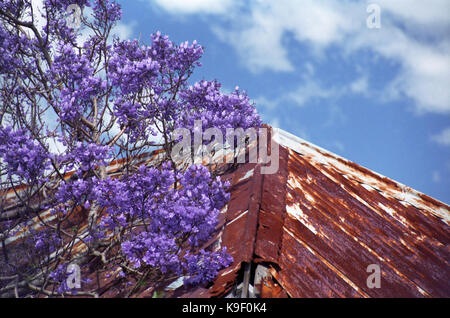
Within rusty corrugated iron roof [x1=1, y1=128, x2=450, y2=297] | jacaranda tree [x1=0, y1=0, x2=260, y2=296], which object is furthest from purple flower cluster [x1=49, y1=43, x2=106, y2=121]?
rusty corrugated iron roof [x1=1, y1=128, x2=450, y2=297]

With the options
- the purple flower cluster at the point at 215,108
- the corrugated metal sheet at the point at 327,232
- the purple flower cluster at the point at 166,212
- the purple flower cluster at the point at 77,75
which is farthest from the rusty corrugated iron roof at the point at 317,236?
the purple flower cluster at the point at 77,75

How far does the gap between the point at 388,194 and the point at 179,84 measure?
13.6 ft

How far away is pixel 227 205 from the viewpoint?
5207mm

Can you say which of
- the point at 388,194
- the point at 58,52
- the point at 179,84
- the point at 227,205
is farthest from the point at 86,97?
the point at 388,194

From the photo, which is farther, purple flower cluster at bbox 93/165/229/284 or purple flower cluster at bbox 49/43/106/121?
purple flower cluster at bbox 49/43/106/121

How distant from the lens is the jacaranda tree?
13.7 feet

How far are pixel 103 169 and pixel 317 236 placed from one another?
11.8 feet

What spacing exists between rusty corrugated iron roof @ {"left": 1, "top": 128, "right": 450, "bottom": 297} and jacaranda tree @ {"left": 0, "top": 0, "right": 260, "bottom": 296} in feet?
0.88

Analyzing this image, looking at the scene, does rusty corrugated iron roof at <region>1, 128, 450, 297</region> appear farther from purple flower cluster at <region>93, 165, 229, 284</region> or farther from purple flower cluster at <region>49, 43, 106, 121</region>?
purple flower cluster at <region>49, 43, 106, 121</region>

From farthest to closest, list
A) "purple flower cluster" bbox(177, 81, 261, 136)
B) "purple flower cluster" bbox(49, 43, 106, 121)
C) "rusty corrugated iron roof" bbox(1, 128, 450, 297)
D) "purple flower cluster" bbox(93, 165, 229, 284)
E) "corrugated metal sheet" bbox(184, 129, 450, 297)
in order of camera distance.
→ "purple flower cluster" bbox(177, 81, 261, 136), "purple flower cluster" bbox(49, 43, 106, 121), "purple flower cluster" bbox(93, 165, 229, 284), "corrugated metal sheet" bbox(184, 129, 450, 297), "rusty corrugated iron roof" bbox(1, 128, 450, 297)

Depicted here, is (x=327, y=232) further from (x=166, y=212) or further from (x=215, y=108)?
(x=215, y=108)

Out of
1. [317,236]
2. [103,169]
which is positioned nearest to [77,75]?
[103,169]
